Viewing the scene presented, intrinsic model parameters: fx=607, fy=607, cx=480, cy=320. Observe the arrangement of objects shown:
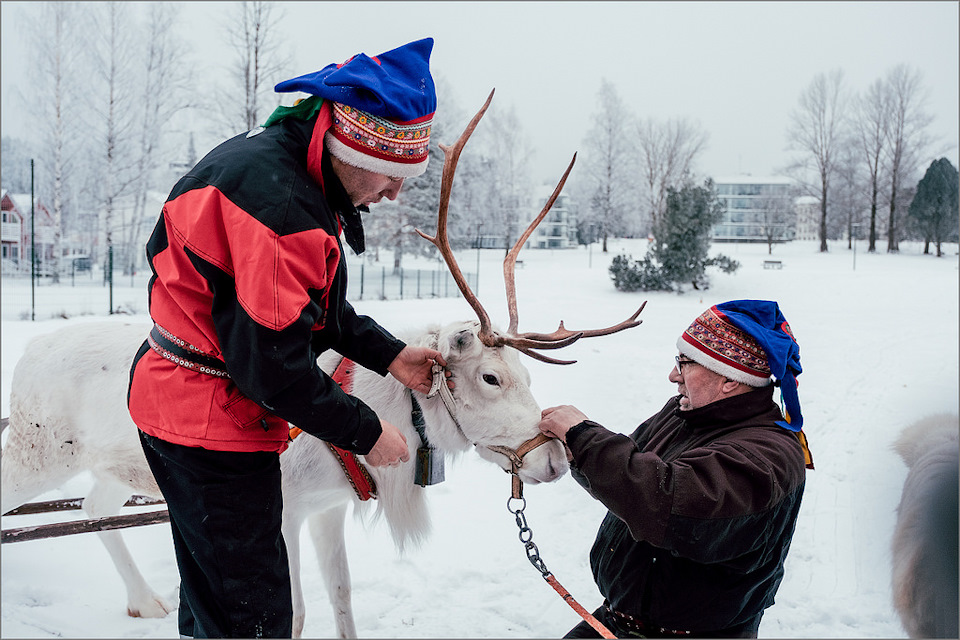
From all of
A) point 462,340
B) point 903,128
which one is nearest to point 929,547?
point 462,340

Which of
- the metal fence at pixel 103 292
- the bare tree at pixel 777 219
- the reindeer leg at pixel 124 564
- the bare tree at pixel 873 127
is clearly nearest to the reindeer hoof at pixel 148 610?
the reindeer leg at pixel 124 564

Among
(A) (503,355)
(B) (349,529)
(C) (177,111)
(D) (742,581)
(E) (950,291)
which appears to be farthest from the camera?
(C) (177,111)

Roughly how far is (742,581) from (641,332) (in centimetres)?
811

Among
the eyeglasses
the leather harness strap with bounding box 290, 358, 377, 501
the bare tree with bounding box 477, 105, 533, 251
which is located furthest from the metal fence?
the eyeglasses

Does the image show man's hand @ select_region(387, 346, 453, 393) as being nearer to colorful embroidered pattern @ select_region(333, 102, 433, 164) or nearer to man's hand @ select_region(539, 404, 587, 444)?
man's hand @ select_region(539, 404, 587, 444)

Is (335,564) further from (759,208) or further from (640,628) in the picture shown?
(759,208)

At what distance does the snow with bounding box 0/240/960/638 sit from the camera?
10.6 ft

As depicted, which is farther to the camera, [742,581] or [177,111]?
[177,111]

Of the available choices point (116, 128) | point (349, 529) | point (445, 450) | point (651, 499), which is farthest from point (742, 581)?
point (116, 128)

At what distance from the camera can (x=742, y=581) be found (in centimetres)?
180

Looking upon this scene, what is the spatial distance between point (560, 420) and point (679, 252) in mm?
14301

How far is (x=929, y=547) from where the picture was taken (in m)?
2.02

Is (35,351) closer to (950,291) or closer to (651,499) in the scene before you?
(651,499)

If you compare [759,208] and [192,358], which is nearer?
[192,358]
